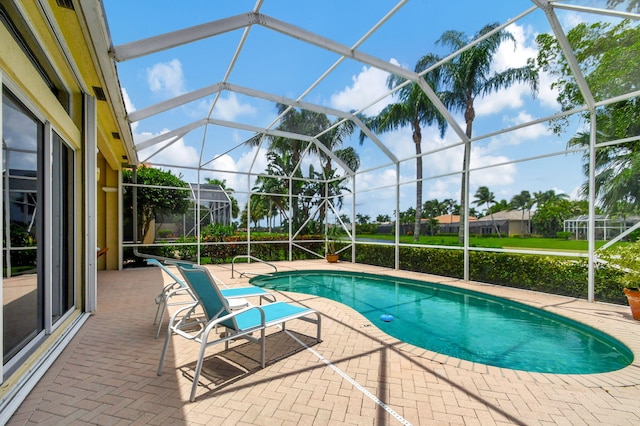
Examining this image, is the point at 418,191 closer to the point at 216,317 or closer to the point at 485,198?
the point at 485,198

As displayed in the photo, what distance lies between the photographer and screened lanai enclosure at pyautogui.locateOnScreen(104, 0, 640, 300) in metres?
5.16

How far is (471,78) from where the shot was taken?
10305 mm

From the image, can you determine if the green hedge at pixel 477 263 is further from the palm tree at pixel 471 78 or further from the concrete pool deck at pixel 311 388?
the concrete pool deck at pixel 311 388

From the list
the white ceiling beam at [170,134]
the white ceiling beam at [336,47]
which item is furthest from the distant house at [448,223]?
the white ceiling beam at [170,134]

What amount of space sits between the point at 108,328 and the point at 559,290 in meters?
8.38

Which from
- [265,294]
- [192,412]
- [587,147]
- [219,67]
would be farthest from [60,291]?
[587,147]

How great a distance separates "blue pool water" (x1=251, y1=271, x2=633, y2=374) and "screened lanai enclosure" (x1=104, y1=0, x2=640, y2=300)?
1.57m

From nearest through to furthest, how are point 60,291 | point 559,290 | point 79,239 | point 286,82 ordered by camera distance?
point 60,291 → point 79,239 → point 559,290 → point 286,82

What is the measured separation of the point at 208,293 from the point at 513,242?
7.77 meters

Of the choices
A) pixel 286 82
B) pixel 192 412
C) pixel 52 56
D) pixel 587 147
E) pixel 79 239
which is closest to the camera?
pixel 192 412

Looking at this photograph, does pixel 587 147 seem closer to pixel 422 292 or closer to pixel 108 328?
pixel 422 292

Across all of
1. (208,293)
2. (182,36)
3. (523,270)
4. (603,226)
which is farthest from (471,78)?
(208,293)

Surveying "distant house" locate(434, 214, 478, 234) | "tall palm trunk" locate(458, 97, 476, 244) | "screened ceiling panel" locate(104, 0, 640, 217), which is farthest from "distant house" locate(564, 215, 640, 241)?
"distant house" locate(434, 214, 478, 234)

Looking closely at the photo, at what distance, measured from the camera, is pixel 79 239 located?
15.0 ft
